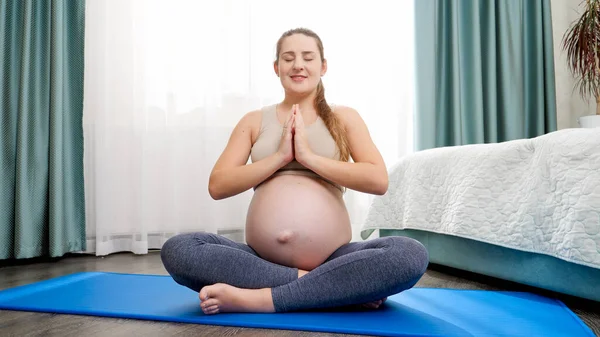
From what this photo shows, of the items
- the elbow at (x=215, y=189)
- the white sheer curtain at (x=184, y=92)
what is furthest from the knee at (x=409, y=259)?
the white sheer curtain at (x=184, y=92)

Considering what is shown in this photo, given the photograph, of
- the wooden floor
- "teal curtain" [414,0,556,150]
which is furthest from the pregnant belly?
"teal curtain" [414,0,556,150]

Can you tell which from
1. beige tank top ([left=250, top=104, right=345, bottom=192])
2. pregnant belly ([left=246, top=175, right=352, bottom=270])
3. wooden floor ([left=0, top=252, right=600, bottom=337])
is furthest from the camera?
beige tank top ([left=250, top=104, right=345, bottom=192])

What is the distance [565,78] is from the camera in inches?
126

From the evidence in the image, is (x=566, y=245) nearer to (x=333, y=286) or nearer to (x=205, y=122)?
(x=333, y=286)

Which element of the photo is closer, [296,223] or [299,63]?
[296,223]

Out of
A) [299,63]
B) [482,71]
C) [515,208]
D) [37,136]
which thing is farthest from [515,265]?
[37,136]

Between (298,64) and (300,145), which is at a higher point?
(298,64)

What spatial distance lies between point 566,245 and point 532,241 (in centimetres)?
13

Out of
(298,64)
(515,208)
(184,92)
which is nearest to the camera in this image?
(298,64)

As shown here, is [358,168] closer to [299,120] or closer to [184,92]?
[299,120]

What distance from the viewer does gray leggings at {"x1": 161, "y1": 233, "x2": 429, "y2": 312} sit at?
111cm

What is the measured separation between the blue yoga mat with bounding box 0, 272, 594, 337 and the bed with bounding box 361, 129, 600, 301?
0.11 meters

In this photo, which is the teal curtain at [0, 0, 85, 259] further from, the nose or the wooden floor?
the nose

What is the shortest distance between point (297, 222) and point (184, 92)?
1.69 meters
